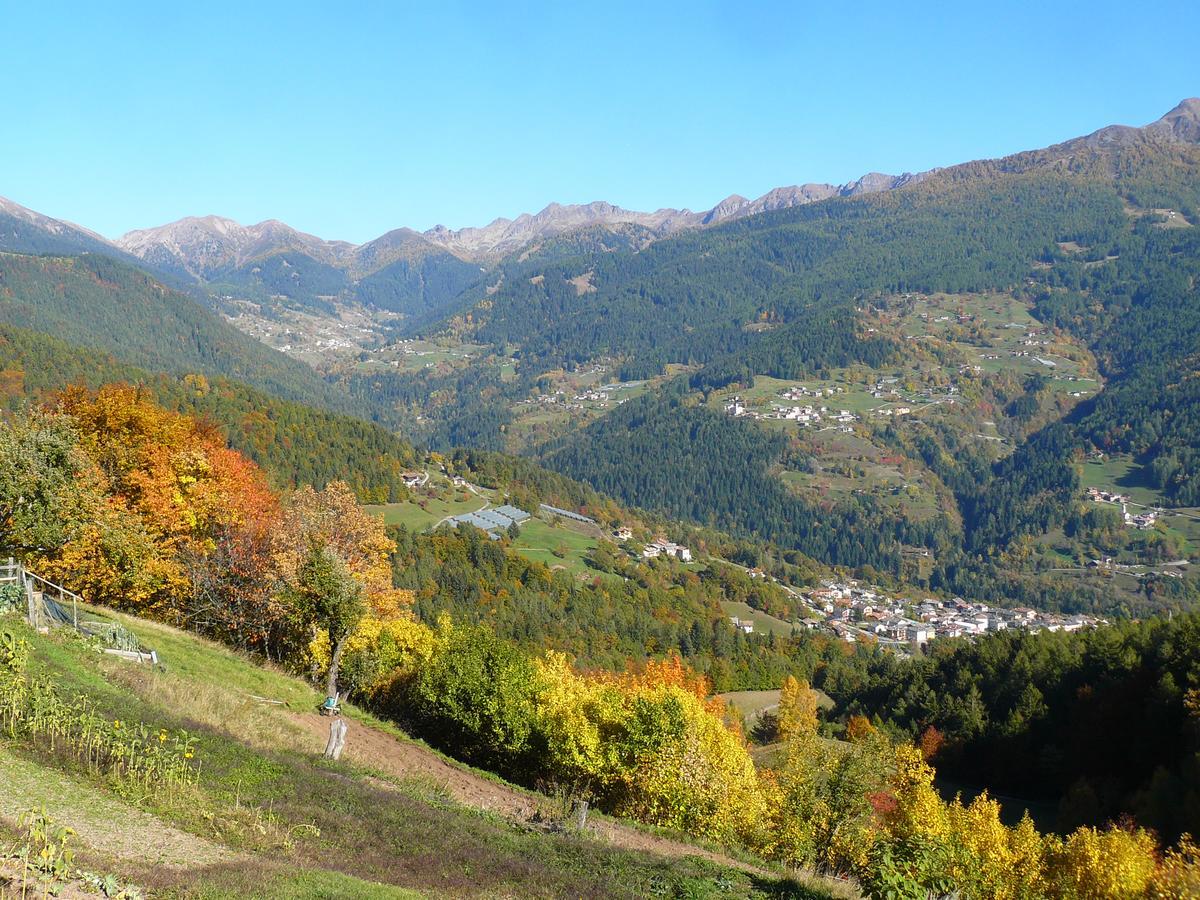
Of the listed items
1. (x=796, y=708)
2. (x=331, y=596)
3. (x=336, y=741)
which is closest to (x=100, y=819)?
(x=336, y=741)

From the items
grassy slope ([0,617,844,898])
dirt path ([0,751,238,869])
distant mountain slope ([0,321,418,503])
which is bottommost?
distant mountain slope ([0,321,418,503])

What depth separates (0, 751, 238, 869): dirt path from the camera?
40.7 ft

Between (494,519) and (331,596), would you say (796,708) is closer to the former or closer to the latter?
(331,596)

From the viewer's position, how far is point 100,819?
13.3m

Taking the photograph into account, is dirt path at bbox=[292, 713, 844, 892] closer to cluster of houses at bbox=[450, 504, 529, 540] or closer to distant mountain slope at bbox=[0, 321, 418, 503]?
distant mountain slope at bbox=[0, 321, 418, 503]

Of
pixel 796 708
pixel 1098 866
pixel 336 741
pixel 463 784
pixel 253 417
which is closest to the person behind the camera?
pixel 336 741

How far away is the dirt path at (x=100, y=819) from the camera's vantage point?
12406 mm

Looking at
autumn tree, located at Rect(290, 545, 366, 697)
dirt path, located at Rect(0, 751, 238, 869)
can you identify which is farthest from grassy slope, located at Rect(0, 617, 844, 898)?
autumn tree, located at Rect(290, 545, 366, 697)

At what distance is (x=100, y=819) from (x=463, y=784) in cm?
Answer: 1571

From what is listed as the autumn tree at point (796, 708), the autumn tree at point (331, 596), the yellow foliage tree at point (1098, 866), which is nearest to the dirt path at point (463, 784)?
the autumn tree at point (331, 596)

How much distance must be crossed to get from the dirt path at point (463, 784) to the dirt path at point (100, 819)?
34.0ft

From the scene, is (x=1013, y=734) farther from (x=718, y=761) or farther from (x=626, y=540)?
(x=626, y=540)

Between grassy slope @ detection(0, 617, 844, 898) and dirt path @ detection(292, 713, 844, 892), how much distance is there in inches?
46.7

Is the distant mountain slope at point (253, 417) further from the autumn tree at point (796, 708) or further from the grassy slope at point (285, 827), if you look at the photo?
the grassy slope at point (285, 827)
